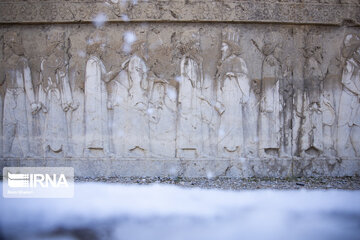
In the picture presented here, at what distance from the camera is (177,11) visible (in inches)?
281

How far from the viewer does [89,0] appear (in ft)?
23.6

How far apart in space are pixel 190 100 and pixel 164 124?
609mm

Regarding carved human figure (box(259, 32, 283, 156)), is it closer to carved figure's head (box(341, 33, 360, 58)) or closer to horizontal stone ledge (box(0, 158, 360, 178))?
horizontal stone ledge (box(0, 158, 360, 178))

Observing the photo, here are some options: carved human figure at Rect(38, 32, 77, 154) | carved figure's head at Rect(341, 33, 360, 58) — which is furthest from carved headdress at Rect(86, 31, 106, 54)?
carved figure's head at Rect(341, 33, 360, 58)

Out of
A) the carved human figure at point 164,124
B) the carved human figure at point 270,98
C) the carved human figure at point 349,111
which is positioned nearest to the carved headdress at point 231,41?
the carved human figure at point 270,98

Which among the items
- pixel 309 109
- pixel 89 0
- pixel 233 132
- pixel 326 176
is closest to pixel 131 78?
pixel 89 0

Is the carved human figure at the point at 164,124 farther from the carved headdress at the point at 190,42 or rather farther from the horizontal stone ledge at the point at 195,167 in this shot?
the carved headdress at the point at 190,42

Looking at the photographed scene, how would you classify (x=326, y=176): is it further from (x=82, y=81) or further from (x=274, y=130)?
(x=82, y=81)

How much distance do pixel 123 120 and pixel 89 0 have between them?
214 centimetres

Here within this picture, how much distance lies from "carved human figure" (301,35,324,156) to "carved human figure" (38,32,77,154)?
4.04 metres

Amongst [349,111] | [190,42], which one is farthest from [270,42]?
[349,111]

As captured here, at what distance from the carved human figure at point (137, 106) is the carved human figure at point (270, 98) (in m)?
1.99

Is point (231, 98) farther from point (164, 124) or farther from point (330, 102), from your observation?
point (330, 102)

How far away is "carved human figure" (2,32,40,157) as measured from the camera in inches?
290
